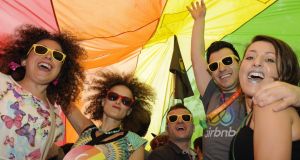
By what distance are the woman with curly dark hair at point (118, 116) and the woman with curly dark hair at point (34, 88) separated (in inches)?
12.7

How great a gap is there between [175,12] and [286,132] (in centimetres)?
375

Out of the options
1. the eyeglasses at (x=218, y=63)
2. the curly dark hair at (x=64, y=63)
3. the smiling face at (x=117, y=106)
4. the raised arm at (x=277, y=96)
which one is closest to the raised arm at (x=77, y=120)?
the curly dark hair at (x=64, y=63)

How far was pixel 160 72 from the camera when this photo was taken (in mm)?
5934

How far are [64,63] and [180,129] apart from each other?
1.44 meters

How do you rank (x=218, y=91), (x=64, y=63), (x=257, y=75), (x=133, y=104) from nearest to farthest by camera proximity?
1. (x=257, y=75)
2. (x=218, y=91)
3. (x=64, y=63)
4. (x=133, y=104)

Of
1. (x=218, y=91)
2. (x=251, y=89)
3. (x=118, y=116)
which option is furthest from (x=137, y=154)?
(x=251, y=89)

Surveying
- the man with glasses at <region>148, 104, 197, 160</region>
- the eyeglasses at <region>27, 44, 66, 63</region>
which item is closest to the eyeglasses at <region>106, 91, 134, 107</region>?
the man with glasses at <region>148, 104, 197, 160</region>

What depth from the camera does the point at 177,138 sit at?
394 cm

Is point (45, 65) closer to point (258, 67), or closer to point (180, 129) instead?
point (258, 67)

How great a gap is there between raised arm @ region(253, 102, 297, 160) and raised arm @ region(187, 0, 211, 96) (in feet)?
5.69

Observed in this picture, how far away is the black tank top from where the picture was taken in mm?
1529

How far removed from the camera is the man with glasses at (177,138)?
12.1 feet

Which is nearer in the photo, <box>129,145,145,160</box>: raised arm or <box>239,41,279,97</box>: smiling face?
<box>239,41,279,97</box>: smiling face

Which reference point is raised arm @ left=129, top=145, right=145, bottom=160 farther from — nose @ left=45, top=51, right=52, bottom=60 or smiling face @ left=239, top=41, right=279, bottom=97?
smiling face @ left=239, top=41, right=279, bottom=97
